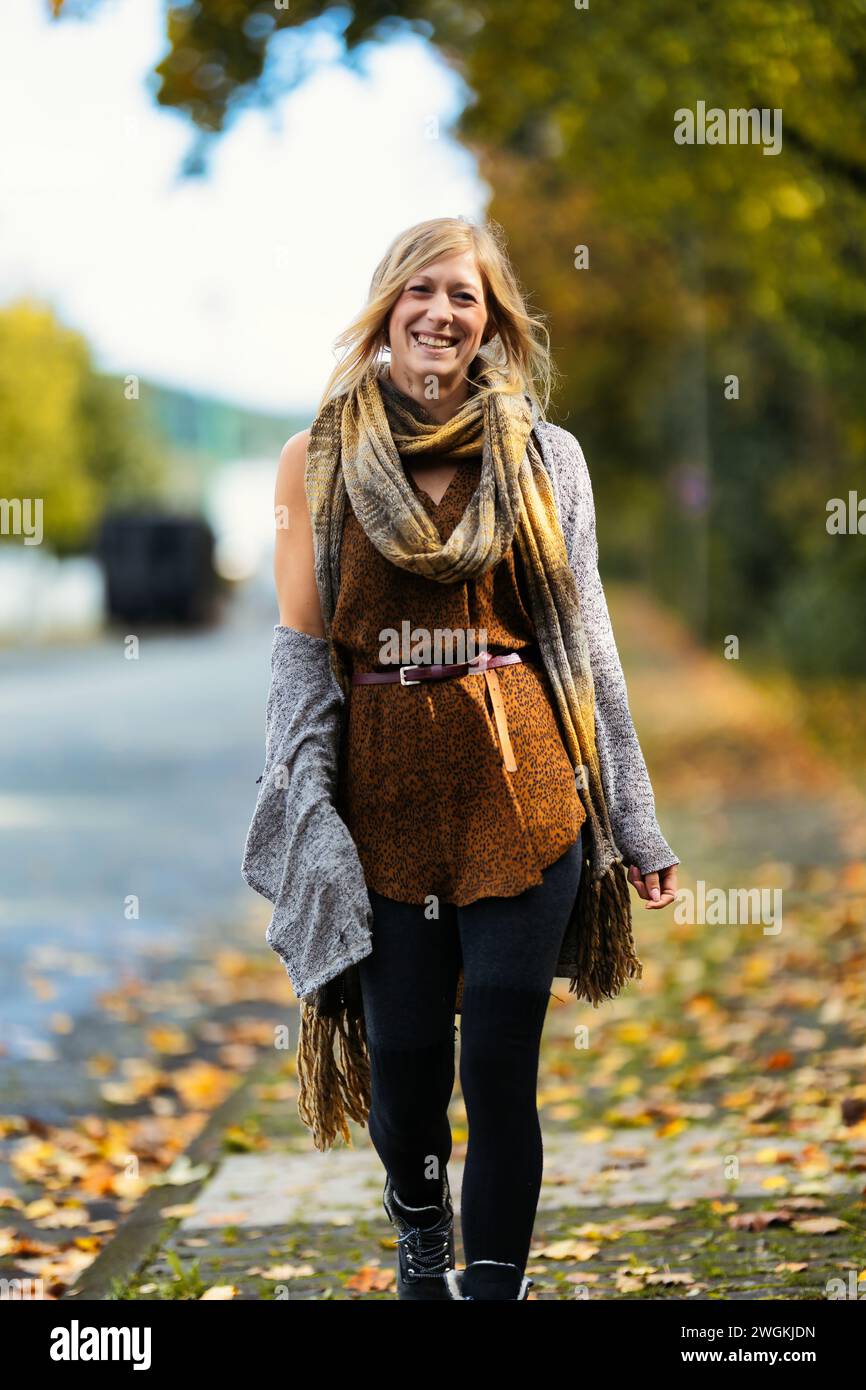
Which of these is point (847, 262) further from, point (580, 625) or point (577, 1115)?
point (580, 625)

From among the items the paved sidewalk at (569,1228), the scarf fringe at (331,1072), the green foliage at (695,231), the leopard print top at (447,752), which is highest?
the green foliage at (695,231)

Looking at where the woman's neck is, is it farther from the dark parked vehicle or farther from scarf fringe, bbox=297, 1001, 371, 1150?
the dark parked vehicle

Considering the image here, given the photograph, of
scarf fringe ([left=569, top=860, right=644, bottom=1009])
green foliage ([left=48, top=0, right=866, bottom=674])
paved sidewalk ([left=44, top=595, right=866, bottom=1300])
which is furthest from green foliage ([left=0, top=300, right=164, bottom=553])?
scarf fringe ([left=569, top=860, right=644, bottom=1009])

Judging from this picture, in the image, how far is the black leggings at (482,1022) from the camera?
11.3 feet

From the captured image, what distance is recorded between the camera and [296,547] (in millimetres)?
3656

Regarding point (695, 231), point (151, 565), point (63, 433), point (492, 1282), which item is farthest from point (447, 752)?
point (63, 433)

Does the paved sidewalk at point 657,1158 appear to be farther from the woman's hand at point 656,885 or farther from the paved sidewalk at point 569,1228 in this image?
the woman's hand at point 656,885

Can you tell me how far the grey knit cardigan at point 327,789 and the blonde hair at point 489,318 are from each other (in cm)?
13

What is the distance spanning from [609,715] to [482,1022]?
0.65 metres

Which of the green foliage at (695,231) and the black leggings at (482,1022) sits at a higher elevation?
the green foliage at (695,231)

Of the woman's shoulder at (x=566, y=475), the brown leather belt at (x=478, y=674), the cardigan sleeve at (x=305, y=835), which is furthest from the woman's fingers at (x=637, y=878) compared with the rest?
the woman's shoulder at (x=566, y=475)

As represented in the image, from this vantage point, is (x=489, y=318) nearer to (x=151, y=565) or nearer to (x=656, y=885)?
(x=656, y=885)
